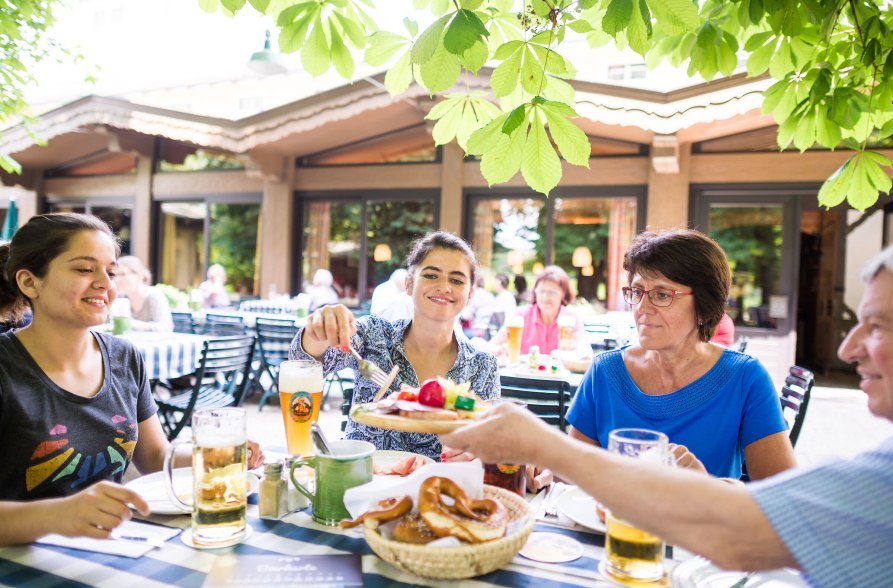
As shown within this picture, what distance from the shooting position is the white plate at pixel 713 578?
1108 mm

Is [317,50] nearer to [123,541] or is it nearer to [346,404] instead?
[123,541]

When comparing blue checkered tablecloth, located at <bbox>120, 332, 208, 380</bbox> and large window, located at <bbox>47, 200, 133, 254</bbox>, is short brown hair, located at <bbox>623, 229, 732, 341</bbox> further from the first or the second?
large window, located at <bbox>47, 200, 133, 254</bbox>

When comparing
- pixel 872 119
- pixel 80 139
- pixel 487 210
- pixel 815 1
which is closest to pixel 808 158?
pixel 487 210

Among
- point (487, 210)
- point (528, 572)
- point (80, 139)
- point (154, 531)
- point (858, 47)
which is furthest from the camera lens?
point (80, 139)

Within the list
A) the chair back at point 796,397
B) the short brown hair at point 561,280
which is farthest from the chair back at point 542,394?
the short brown hair at point 561,280

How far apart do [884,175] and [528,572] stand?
5.82 feet

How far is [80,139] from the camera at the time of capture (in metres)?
11.0

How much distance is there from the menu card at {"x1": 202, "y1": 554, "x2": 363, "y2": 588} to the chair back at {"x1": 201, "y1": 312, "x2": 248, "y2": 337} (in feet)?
17.5

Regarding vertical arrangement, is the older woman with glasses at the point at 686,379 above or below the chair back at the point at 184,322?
above

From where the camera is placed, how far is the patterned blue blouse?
2029 mm

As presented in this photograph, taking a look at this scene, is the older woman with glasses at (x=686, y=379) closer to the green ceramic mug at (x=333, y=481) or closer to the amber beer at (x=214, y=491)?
the green ceramic mug at (x=333, y=481)

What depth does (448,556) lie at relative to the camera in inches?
40.7

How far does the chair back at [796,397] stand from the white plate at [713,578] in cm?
178

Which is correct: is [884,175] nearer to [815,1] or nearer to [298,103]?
[815,1]
